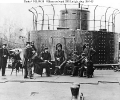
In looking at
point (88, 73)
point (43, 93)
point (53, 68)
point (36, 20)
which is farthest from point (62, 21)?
point (43, 93)

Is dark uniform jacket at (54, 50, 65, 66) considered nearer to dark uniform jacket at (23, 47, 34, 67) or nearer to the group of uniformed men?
the group of uniformed men

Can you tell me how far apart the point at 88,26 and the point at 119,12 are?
260 cm

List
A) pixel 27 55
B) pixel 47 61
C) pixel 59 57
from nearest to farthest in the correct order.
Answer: pixel 27 55 < pixel 47 61 < pixel 59 57

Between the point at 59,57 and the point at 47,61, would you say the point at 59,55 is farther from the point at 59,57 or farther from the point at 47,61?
the point at 47,61

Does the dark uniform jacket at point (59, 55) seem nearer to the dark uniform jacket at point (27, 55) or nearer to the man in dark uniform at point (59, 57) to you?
the man in dark uniform at point (59, 57)

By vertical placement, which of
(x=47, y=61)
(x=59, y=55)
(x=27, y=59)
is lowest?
(x=47, y=61)

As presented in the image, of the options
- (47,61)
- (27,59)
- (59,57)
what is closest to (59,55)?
(59,57)

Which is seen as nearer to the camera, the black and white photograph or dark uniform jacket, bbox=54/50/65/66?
the black and white photograph

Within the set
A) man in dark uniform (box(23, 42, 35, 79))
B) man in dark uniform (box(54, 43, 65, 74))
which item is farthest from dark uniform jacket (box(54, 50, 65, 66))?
man in dark uniform (box(23, 42, 35, 79))

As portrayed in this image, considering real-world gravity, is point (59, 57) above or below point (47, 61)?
above

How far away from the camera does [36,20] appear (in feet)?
59.3

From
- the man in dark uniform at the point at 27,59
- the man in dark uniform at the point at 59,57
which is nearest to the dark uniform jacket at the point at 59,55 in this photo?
the man in dark uniform at the point at 59,57

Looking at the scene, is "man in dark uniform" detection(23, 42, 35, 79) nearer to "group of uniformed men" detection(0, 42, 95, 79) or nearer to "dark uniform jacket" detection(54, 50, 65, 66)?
"group of uniformed men" detection(0, 42, 95, 79)

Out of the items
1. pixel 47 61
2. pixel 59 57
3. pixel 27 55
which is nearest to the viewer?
pixel 27 55
